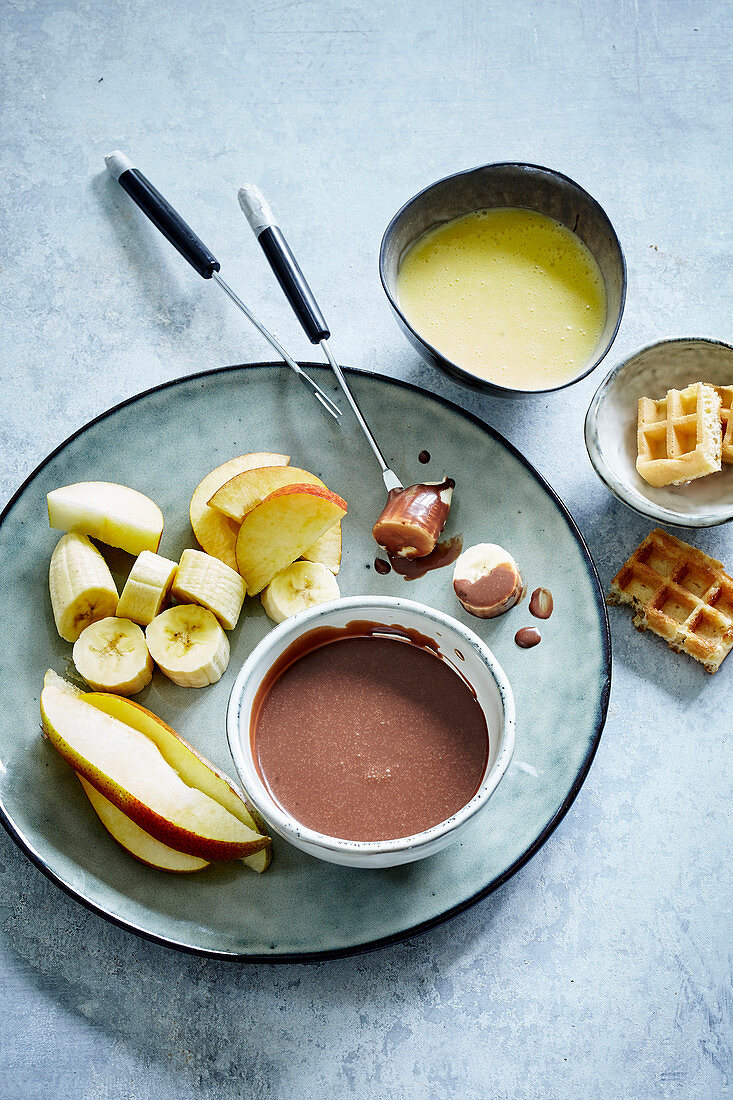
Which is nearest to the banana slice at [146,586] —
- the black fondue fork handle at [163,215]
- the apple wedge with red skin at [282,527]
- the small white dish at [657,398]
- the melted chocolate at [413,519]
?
the apple wedge with red skin at [282,527]

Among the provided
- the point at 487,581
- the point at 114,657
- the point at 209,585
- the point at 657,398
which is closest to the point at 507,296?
the point at 657,398

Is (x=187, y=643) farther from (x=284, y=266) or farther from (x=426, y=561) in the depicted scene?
(x=284, y=266)

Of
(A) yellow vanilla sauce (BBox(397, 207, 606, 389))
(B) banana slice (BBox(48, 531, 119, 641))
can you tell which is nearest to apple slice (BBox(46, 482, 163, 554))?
(B) banana slice (BBox(48, 531, 119, 641))

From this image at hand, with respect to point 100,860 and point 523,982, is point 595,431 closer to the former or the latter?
point 523,982

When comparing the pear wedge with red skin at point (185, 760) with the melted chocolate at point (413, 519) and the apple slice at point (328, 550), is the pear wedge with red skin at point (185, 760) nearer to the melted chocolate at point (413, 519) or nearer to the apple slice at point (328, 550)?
the apple slice at point (328, 550)

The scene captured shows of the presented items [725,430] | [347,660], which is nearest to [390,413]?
[347,660]

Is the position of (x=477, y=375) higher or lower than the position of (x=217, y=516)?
lower

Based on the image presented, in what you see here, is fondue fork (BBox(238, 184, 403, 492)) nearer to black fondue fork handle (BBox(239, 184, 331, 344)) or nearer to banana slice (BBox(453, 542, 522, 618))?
black fondue fork handle (BBox(239, 184, 331, 344))
